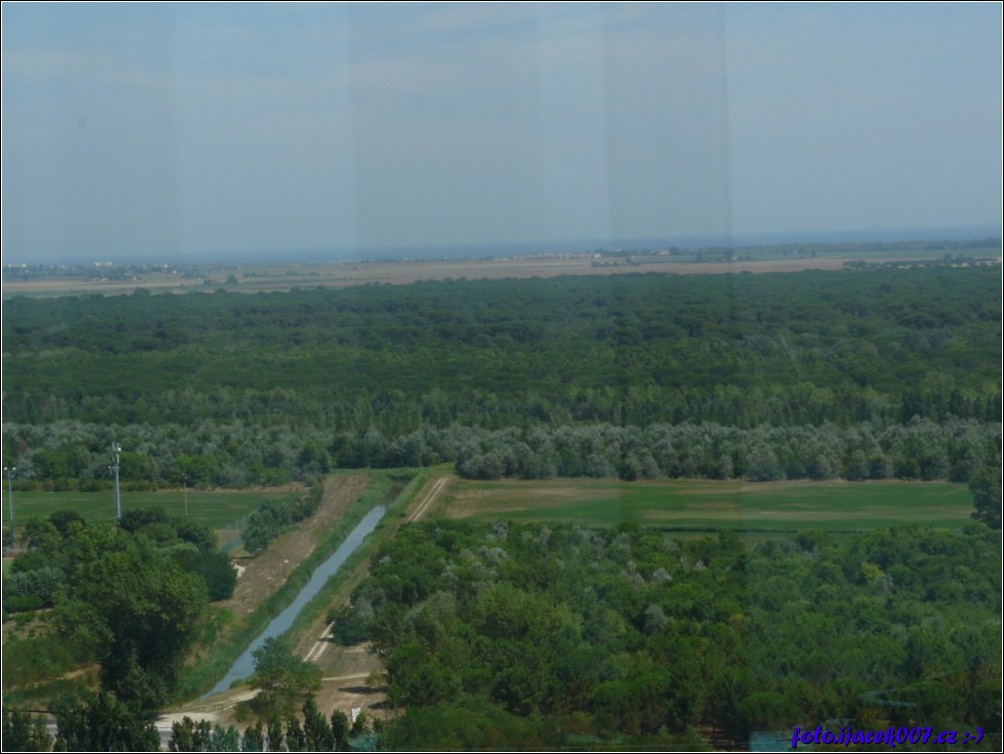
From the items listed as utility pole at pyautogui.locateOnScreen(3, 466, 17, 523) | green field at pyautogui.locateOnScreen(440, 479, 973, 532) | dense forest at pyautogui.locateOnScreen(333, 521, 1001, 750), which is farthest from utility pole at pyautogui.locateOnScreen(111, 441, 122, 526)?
green field at pyautogui.locateOnScreen(440, 479, 973, 532)

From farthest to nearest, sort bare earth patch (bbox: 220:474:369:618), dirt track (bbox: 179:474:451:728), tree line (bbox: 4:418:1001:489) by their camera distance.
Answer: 1. tree line (bbox: 4:418:1001:489)
2. bare earth patch (bbox: 220:474:369:618)
3. dirt track (bbox: 179:474:451:728)

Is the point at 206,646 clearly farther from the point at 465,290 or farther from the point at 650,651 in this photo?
the point at 465,290

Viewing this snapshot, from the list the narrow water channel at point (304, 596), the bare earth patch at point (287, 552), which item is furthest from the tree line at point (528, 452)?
the narrow water channel at point (304, 596)

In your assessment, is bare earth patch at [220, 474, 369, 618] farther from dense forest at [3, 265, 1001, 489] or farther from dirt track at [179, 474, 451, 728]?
dense forest at [3, 265, 1001, 489]

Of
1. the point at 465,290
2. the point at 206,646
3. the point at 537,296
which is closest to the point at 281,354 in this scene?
the point at 537,296

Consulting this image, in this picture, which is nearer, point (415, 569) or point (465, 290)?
point (415, 569)

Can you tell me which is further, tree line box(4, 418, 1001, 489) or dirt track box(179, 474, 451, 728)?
tree line box(4, 418, 1001, 489)

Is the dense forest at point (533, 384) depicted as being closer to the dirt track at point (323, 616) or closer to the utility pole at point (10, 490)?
the utility pole at point (10, 490)
